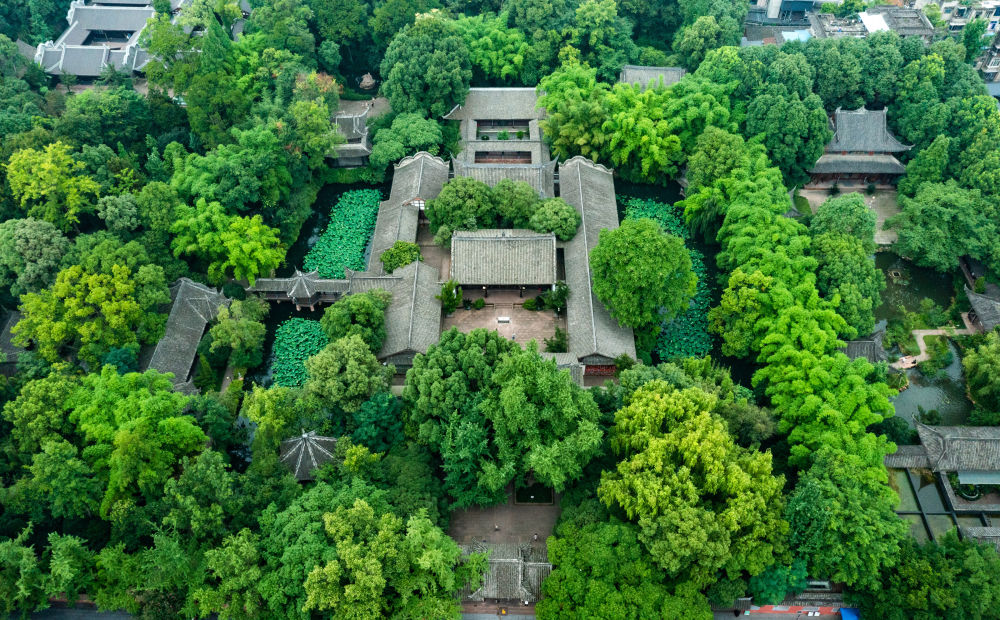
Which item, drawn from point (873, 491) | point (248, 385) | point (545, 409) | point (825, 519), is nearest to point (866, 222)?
point (873, 491)

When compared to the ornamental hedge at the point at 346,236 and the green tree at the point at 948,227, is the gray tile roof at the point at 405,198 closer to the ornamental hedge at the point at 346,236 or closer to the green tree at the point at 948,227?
the ornamental hedge at the point at 346,236

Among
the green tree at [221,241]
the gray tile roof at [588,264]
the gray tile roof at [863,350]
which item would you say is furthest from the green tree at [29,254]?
the gray tile roof at [863,350]

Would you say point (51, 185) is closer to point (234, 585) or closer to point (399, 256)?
point (399, 256)

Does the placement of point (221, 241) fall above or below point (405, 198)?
below

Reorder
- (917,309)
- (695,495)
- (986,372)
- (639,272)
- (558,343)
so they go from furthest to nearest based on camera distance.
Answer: (917,309), (558,343), (639,272), (986,372), (695,495)

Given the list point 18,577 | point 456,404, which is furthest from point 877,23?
point 18,577

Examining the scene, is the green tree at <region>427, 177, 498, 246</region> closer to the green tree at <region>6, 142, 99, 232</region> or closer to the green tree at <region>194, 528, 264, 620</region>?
the green tree at <region>6, 142, 99, 232</region>

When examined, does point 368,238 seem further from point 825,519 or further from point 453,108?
point 825,519
